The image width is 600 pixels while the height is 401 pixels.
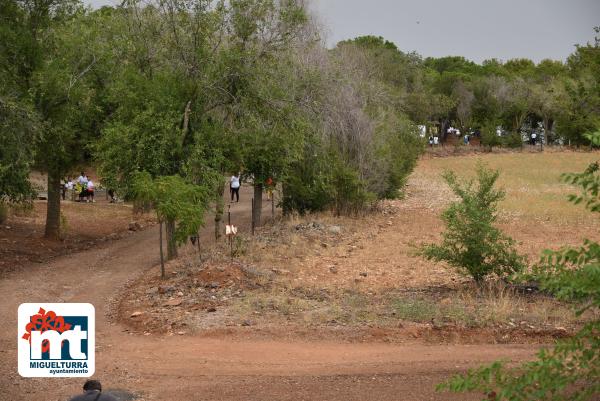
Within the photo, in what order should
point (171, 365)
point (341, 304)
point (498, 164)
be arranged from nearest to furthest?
1. point (171, 365)
2. point (341, 304)
3. point (498, 164)

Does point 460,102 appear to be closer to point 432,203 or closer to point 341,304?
point 432,203

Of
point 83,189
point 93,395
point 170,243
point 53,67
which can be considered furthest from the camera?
point 83,189

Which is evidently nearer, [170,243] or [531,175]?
[170,243]

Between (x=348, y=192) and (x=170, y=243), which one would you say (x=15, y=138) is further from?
(x=348, y=192)

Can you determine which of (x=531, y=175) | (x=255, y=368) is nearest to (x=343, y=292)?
A: (x=255, y=368)

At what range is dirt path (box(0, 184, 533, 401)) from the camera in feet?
38.1

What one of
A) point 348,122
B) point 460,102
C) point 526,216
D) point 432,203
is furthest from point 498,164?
point 348,122

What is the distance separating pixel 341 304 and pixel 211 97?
28.7 feet

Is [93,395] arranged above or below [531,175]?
below

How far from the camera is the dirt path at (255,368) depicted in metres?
11.6

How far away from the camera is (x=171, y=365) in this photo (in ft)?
42.5

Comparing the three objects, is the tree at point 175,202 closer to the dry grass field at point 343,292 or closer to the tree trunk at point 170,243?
the dry grass field at point 343,292

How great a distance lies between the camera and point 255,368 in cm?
1274

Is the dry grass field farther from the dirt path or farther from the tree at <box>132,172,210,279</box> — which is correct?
the tree at <box>132,172,210,279</box>
